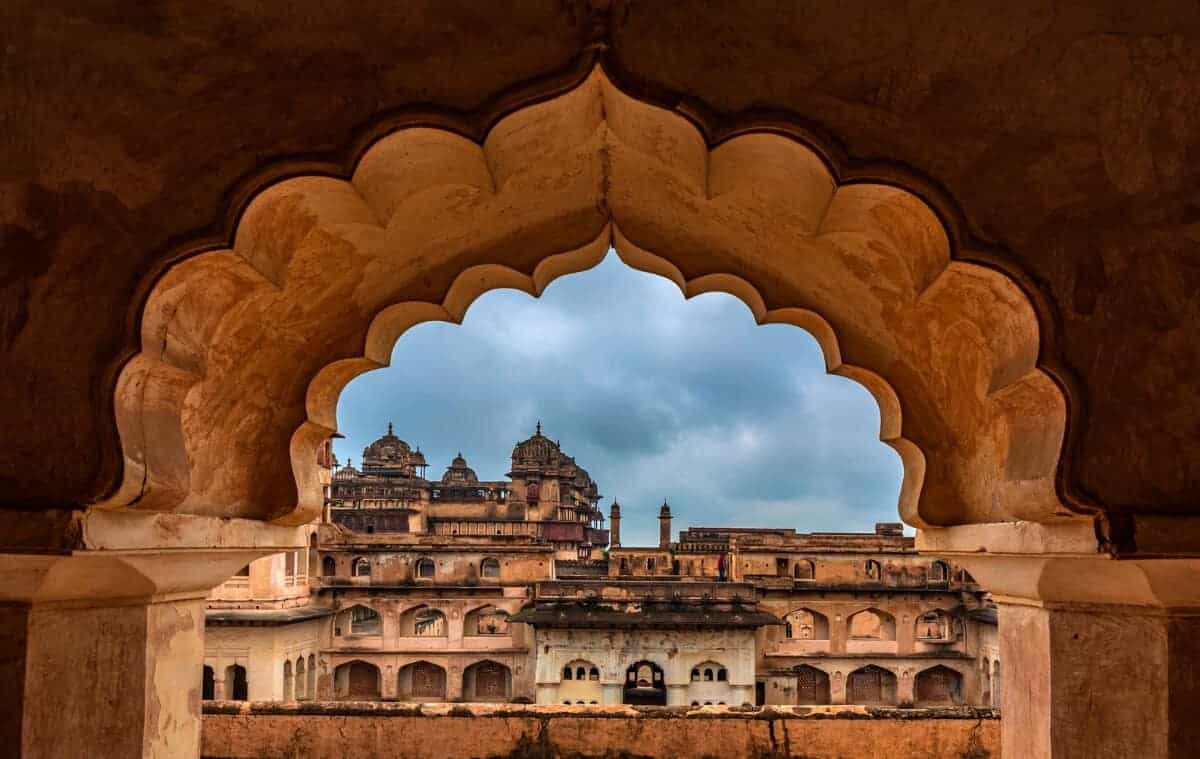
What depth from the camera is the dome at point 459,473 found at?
194 ft

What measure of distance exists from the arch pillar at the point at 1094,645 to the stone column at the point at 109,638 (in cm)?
268

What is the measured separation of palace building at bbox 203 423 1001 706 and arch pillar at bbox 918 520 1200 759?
24621mm

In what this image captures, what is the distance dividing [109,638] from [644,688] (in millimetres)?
26789

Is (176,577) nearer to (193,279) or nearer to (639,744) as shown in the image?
(193,279)

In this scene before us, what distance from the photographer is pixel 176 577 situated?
329 cm

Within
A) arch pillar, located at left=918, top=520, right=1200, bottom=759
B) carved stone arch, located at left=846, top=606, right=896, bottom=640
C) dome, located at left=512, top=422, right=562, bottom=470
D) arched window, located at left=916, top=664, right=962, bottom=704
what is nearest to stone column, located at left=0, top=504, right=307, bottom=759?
arch pillar, located at left=918, top=520, right=1200, bottom=759

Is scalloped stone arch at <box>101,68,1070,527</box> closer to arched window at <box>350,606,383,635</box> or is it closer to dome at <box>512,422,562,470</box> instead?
arched window at <box>350,606,383,635</box>

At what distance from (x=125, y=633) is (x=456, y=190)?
1.82m

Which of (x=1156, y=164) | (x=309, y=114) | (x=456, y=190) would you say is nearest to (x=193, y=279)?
(x=309, y=114)

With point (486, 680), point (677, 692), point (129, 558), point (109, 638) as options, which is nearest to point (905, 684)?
point (677, 692)

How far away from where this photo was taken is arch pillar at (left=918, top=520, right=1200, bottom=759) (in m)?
2.69

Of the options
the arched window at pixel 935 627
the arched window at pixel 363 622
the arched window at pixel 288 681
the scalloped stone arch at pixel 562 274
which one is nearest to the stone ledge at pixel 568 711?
the scalloped stone arch at pixel 562 274

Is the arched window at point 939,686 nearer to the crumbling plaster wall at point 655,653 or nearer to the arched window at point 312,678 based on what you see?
the crumbling plaster wall at point 655,653

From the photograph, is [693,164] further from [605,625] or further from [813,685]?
[813,685]
